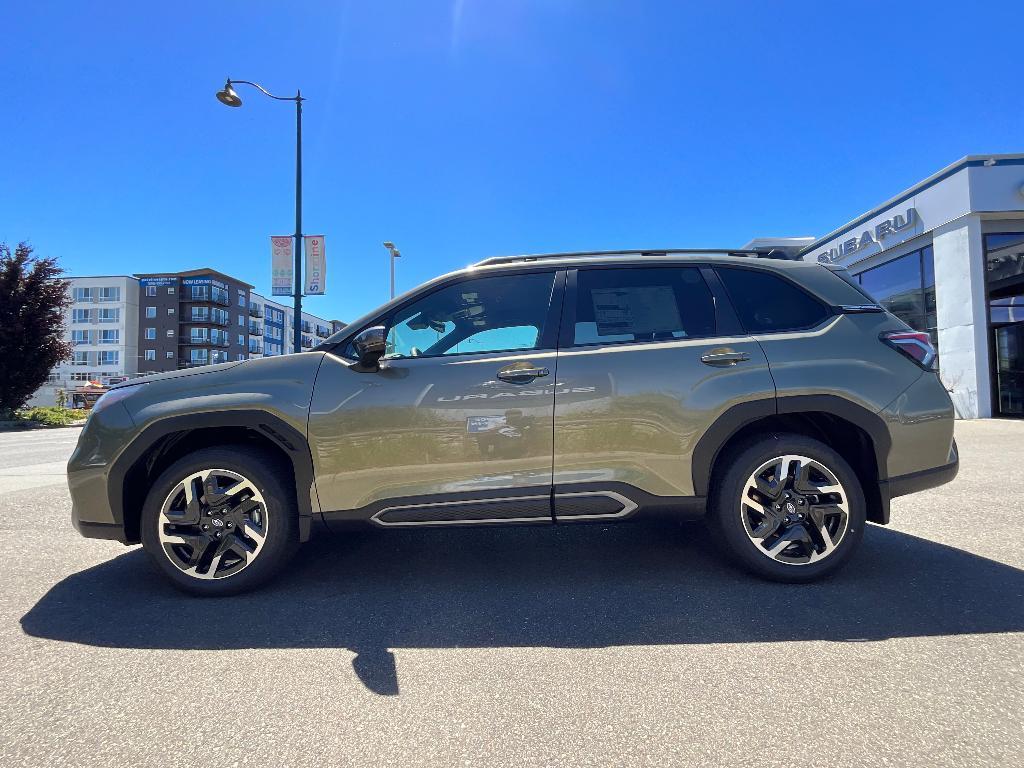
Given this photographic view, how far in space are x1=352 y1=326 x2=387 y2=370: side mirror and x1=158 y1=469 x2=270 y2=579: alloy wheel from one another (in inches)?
35.8

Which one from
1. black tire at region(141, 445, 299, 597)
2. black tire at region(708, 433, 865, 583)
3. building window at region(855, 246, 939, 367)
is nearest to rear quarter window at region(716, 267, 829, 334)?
black tire at region(708, 433, 865, 583)

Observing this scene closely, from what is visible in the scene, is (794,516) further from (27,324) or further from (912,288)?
(27,324)

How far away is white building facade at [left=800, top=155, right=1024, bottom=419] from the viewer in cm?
1415

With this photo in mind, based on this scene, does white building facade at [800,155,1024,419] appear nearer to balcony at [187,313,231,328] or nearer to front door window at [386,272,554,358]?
front door window at [386,272,554,358]

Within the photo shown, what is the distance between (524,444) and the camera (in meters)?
2.86

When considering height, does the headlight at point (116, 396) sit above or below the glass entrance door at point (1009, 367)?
below

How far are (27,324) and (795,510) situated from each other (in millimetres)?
28579

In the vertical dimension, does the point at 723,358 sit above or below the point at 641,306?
below

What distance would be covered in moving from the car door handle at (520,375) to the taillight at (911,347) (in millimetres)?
1978

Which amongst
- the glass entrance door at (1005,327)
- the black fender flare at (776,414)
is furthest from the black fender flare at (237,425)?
the glass entrance door at (1005,327)

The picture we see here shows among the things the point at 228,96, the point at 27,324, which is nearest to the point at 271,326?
the point at 27,324

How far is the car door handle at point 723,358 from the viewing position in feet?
9.72

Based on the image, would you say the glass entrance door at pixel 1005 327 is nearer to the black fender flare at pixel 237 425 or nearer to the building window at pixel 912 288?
the building window at pixel 912 288

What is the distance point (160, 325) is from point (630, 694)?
89.0 meters
